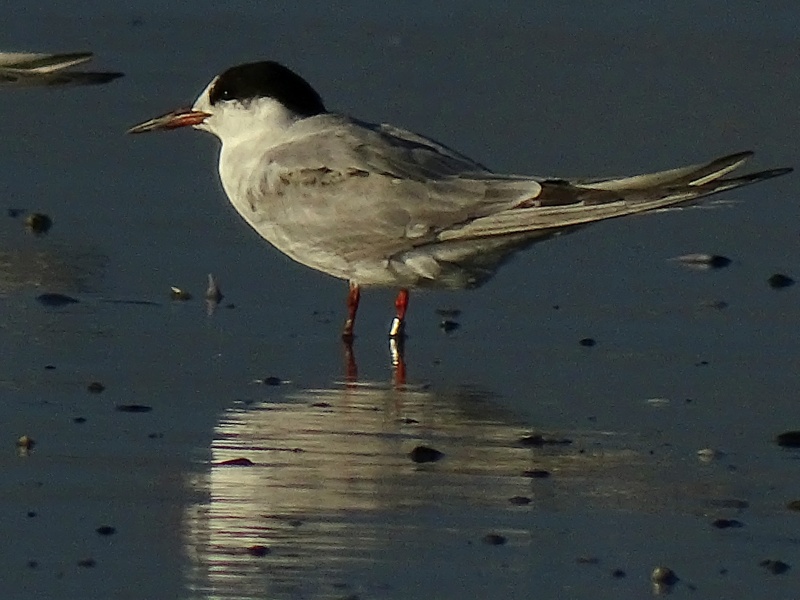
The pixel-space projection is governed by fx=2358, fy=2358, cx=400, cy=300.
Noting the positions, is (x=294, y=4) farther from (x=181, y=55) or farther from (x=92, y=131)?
(x=92, y=131)

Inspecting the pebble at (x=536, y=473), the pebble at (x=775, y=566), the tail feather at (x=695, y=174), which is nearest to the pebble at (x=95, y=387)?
the pebble at (x=536, y=473)

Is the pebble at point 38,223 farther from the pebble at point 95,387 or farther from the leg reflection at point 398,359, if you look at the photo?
the pebble at point 95,387

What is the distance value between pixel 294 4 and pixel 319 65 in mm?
1239

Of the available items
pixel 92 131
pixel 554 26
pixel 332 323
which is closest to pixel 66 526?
pixel 332 323

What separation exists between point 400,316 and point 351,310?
0.46 feet

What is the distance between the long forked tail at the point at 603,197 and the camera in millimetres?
6277

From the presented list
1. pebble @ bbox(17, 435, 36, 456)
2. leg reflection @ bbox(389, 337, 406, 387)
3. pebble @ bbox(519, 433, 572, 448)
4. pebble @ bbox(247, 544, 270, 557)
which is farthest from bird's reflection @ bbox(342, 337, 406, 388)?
pebble @ bbox(247, 544, 270, 557)

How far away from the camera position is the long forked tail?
628cm

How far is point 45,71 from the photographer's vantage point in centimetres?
880

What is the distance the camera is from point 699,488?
204 inches

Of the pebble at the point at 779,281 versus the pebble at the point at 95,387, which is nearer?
the pebble at the point at 95,387

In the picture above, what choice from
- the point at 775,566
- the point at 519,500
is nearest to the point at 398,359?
the point at 519,500

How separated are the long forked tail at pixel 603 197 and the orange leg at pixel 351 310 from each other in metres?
0.30

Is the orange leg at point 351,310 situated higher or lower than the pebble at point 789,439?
higher
